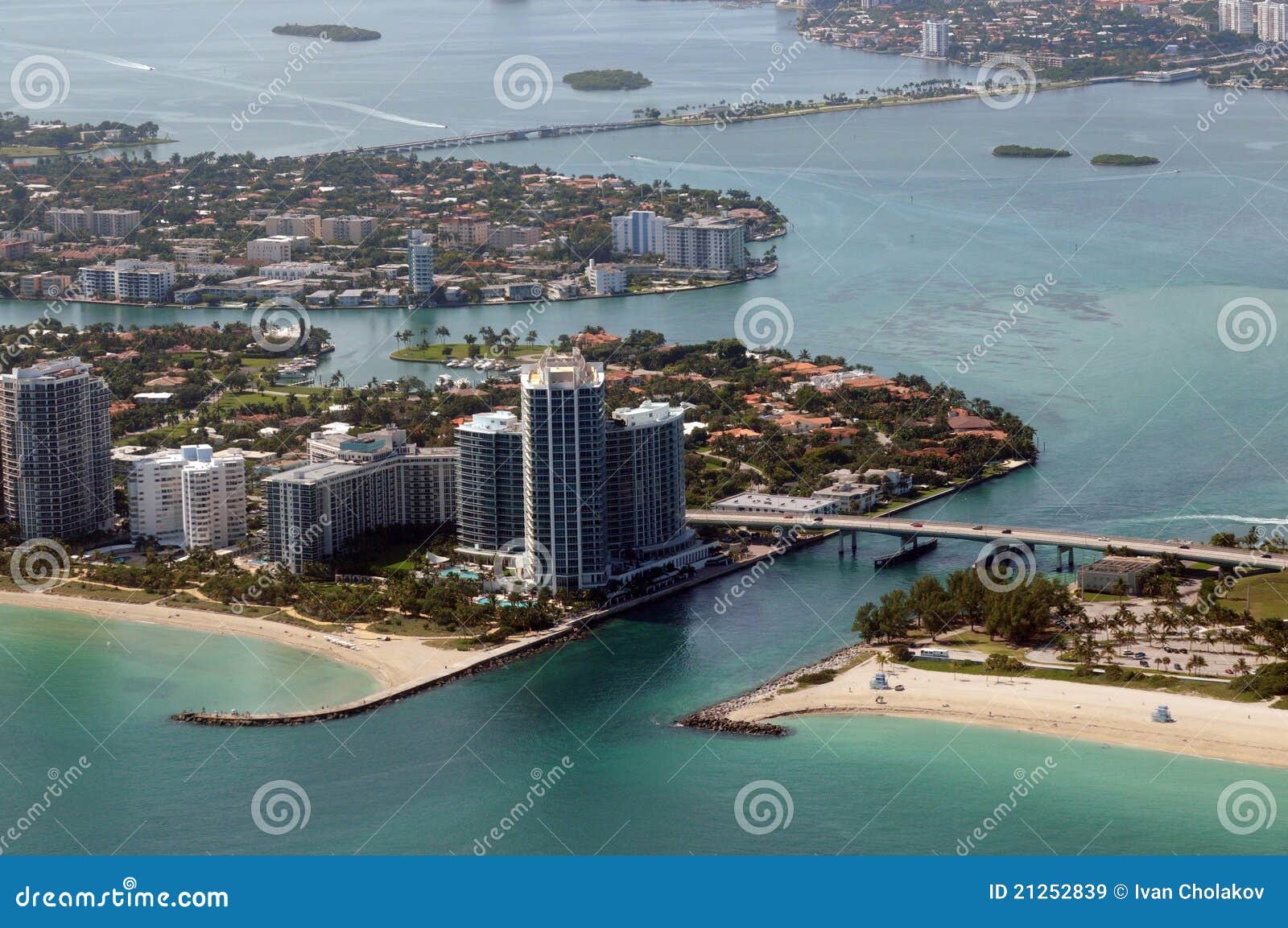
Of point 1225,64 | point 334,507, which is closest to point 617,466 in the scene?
point 334,507

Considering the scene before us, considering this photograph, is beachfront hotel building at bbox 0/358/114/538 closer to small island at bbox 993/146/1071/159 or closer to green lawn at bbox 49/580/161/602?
green lawn at bbox 49/580/161/602

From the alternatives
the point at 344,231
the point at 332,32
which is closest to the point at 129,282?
the point at 344,231

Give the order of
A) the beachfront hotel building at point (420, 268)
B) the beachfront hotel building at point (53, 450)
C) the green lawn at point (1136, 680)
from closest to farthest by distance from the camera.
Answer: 1. the green lawn at point (1136, 680)
2. the beachfront hotel building at point (53, 450)
3. the beachfront hotel building at point (420, 268)

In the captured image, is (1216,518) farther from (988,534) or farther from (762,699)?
(762,699)

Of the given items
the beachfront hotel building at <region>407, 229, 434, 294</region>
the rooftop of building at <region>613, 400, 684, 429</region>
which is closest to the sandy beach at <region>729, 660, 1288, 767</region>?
the rooftop of building at <region>613, 400, 684, 429</region>

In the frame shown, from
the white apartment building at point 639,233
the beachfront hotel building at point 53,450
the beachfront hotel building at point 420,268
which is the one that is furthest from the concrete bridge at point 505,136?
the beachfront hotel building at point 53,450

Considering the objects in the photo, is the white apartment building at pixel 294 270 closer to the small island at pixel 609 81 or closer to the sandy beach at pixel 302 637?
the sandy beach at pixel 302 637

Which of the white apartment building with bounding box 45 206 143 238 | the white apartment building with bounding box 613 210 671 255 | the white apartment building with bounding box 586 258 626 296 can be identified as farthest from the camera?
the white apartment building with bounding box 45 206 143 238
